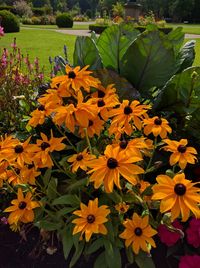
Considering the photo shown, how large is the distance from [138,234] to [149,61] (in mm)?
1207

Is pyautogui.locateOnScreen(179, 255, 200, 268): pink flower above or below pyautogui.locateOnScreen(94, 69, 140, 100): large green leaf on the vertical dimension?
below

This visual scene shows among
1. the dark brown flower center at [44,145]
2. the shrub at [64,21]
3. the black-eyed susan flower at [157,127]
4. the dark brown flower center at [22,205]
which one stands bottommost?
the shrub at [64,21]

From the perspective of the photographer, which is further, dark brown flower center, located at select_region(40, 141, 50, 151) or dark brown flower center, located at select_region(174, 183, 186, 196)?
dark brown flower center, located at select_region(40, 141, 50, 151)

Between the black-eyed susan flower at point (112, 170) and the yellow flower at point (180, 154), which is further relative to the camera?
the yellow flower at point (180, 154)

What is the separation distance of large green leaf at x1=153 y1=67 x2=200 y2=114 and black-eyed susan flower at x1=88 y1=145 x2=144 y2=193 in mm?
856

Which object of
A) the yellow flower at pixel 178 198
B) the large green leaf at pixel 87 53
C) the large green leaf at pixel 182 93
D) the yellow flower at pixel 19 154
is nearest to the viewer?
the yellow flower at pixel 178 198

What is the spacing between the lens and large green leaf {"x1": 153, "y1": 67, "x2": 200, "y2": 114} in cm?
226

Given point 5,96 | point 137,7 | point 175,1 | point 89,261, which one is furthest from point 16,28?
point 175,1

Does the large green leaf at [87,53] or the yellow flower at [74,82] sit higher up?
the yellow flower at [74,82]

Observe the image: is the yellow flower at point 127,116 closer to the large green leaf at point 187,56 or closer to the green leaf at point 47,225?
the green leaf at point 47,225

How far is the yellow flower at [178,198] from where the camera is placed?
1.39 m

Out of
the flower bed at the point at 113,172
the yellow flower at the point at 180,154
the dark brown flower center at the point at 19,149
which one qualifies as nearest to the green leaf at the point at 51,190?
the flower bed at the point at 113,172

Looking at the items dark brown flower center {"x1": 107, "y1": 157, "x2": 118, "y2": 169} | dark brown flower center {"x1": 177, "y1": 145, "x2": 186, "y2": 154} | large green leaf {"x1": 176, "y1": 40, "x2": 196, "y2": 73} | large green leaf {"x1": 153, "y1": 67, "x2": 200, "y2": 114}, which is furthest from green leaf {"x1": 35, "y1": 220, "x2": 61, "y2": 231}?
large green leaf {"x1": 176, "y1": 40, "x2": 196, "y2": 73}

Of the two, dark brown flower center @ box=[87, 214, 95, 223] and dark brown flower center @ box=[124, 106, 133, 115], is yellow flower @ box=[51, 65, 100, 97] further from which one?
dark brown flower center @ box=[87, 214, 95, 223]
